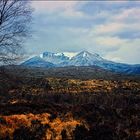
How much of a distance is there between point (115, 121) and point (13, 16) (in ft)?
47.8

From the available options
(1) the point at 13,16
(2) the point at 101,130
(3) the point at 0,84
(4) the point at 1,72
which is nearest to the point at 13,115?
(2) the point at 101,130

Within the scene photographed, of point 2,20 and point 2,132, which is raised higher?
point 2,20

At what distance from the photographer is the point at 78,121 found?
15.3 metres

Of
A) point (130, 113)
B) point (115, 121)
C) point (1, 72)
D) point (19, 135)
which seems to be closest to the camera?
point (19, 135)

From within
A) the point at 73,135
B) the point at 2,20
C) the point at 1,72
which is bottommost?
the point at 73,135

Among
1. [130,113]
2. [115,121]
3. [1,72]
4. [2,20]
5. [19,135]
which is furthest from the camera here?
[2,20]

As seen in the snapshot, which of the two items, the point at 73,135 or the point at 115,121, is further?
the point at 115,121

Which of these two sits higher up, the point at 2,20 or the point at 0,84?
the point at 2,20

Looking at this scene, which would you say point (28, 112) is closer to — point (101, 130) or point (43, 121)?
point (43, 121)

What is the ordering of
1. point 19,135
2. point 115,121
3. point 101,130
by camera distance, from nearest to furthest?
1. point 19,135
2. point 101,130
3. point 115,121

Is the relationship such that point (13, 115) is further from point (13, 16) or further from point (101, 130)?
point (13, 16)

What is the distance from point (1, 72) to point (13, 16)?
538cm

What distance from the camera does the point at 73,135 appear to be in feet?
46.8

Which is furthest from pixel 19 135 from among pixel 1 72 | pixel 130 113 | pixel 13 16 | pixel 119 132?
pixel 13 16
